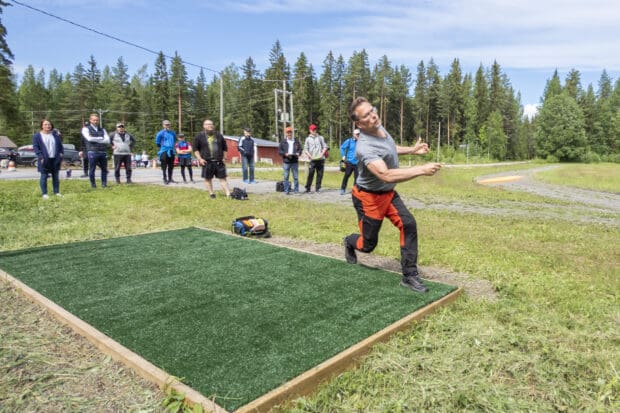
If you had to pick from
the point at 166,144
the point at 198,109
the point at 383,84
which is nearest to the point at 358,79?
the point at 383,84

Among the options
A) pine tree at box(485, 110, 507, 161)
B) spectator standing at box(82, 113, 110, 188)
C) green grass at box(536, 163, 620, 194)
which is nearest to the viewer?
spectator standing at box(82, 113, 110, 188)

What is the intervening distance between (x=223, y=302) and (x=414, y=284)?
1831 mm

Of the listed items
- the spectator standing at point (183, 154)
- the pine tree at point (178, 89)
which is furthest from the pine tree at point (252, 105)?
the spectator standing at point (183, 154)

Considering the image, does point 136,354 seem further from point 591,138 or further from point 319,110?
point 591,138

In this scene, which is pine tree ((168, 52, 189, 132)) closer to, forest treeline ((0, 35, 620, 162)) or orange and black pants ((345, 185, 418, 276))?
forest treeline ((0, 35, 620, 162))

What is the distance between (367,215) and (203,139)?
7643 mm

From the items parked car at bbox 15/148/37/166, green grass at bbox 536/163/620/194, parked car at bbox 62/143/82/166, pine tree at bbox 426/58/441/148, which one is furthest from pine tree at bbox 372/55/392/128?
parked car at bbox 15/148/37/166

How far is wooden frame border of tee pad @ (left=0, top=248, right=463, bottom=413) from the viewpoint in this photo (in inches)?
91.0

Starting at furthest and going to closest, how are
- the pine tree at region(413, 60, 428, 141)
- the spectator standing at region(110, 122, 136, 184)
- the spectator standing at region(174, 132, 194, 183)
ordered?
1. the pine tree at region(413, 60, 428, 141)
2. the spectator standing at region(174, 132, 194, 183)
3. the spectator standing at region(110, 122, 136, 184)

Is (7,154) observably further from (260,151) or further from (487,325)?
(487,325)

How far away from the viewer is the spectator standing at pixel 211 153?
1079 cm

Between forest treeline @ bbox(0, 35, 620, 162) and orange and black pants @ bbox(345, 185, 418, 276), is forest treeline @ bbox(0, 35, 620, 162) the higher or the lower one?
the higher one

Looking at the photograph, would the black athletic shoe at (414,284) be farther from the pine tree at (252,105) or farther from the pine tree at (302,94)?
the pine tree at (252,105)

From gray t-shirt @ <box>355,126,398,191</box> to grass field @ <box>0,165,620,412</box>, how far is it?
131 centimetres
